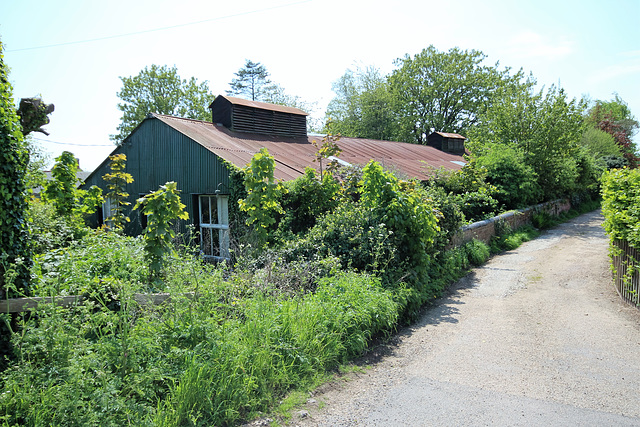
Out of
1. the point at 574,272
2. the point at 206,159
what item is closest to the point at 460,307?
the point at 574,272

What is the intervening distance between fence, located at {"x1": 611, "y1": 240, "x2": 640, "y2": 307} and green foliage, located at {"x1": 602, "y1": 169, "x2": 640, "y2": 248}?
0.68 feet

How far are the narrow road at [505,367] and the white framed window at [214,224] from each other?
6.59 meters

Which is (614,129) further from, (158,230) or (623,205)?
(158,230)

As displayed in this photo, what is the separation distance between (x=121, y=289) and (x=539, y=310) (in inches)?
270

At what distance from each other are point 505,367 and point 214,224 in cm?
923

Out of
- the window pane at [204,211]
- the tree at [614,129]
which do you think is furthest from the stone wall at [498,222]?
the tree at [614,129]

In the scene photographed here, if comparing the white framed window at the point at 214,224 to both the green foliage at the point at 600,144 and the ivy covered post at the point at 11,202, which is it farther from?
the green foliage at the point at 600,144

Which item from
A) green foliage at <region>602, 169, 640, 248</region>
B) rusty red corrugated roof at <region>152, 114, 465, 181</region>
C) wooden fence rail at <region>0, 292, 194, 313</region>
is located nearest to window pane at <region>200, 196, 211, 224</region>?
rusty red corrugated roof at <region>152, 114, 465, 181</region>

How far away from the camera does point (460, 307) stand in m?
7.78

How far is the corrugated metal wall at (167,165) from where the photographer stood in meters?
12.0

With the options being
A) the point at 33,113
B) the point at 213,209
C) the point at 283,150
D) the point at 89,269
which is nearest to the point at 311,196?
the point at 213,209

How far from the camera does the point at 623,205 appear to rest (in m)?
7.54

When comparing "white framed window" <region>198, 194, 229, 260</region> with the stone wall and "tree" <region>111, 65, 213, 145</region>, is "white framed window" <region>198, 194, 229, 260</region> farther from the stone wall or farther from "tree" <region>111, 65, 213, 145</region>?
"tree" <region>111, 65, 213, 145</region>

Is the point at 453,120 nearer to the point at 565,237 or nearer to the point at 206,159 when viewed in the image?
the point at 565,237
